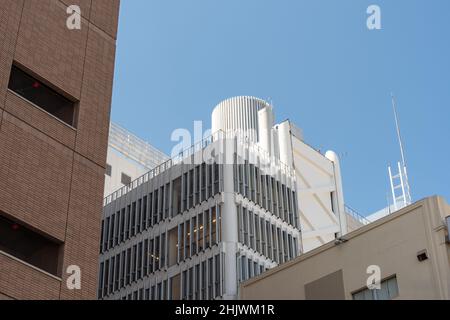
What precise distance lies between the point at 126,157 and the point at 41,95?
68.0m

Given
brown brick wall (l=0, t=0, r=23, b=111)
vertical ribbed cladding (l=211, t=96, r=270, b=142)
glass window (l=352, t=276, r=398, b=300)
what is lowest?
glass window (l=352, t=276, r=398, b=300)

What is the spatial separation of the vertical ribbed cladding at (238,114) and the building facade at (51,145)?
159 ft

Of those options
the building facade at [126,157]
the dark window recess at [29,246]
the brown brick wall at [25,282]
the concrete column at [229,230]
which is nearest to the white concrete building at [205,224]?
the concrete column at [229,230]

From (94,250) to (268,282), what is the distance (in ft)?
56.4

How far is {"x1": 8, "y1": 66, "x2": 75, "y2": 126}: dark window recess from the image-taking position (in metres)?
30.2

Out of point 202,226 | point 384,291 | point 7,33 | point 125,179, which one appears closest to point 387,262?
point 384,291

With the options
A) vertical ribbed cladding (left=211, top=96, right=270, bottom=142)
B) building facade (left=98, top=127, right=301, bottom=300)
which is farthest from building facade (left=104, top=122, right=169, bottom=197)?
building facade (left=98, top=127, right=301, bottom=300)

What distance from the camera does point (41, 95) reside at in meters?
31.0

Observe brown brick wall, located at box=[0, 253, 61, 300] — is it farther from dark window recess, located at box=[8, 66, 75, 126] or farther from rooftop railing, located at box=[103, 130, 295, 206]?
rooftop railing, located at box=[103, 130, 295, 206]

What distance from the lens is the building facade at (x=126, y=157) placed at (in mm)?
92812

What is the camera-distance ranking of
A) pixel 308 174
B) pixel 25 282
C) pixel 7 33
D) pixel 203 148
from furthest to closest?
pixel 308 174 → pixel 203 148 → pixel 7 33 → pixel 25 282

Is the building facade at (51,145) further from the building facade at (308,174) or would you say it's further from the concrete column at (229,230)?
the building facade at (308,174)

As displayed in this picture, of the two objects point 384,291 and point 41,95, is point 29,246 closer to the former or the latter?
point 41,95

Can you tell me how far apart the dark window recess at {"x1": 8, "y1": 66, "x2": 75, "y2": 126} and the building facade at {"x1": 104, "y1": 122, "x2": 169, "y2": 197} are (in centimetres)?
5843
